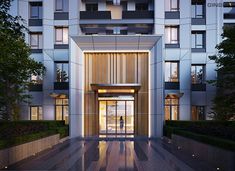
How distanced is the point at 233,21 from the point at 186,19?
6399 mm

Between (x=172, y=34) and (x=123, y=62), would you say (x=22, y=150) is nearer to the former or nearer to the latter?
(x=123, y=62)

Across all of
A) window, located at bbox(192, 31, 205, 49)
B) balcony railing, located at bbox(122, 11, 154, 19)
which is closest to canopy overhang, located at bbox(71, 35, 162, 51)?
balcony railing, located at bbox(122, 11, 154, 19)

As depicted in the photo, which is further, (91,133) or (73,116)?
(91,133)

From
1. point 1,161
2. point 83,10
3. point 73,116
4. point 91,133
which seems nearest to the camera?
point 1,161

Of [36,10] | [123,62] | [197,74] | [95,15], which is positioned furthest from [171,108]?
[36,10]

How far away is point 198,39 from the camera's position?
34719 millimetres

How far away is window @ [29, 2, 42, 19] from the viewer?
3538cm

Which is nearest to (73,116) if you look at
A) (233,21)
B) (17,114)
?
(17,114)

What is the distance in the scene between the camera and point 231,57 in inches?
973

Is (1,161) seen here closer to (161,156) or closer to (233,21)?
(161,156)

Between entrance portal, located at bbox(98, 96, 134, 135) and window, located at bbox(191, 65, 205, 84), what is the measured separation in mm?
6809

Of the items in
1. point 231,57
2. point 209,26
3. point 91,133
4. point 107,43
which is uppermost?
point 209,26

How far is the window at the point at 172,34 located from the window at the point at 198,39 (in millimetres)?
2055

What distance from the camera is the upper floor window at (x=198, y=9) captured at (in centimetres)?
3491
